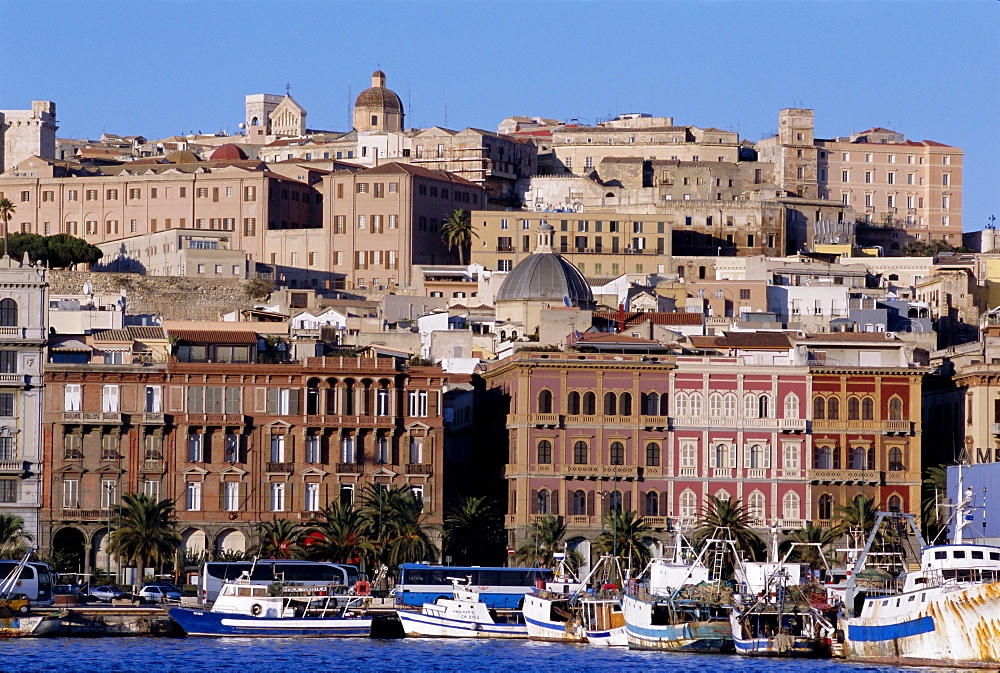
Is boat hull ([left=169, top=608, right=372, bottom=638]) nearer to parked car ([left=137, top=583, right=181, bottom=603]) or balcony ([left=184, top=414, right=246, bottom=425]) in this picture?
parked car ([left=137, top=583, right=181, bottom=603])

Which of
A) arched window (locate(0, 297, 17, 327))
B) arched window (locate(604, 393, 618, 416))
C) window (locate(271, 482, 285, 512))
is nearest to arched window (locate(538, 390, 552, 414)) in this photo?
arched window (locate(604, 393, 618, 416))

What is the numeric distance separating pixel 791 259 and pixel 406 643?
285 ft

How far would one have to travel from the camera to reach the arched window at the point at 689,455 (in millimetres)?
106500

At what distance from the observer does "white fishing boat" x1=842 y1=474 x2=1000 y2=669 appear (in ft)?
235

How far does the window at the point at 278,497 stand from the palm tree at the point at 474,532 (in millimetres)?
8163

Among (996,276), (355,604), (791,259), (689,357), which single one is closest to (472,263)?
(791,259)

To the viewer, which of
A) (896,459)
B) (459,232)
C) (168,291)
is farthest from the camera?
(459,232)

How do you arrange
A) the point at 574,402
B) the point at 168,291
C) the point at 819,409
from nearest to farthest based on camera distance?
the point at 574,402
the point at 819,409
the point at 168,291

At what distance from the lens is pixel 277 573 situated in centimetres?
9100

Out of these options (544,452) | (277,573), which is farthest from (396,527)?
(277,573)

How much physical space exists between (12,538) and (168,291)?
56.7 meters

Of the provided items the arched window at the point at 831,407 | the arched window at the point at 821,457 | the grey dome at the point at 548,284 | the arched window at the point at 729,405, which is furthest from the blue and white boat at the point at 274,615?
the grey dome at the point at 548,284

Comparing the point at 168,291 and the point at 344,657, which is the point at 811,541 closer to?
the point at 344,657

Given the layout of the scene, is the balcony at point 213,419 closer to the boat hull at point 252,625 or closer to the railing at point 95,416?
the railing at point 95,416
